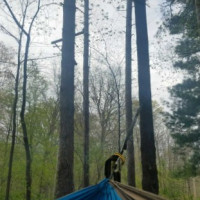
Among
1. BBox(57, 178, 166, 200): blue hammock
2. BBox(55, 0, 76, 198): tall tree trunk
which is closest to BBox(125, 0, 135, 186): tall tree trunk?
BBox(55, 0, 76, 198): tall tree trunk

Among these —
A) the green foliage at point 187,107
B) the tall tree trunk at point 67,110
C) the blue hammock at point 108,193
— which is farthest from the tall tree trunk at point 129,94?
the blue hammock at point 108,193

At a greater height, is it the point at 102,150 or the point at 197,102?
the point at 197,102

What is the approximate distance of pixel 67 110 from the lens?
174 inches

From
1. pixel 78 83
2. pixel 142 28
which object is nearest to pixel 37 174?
pixel 78 83

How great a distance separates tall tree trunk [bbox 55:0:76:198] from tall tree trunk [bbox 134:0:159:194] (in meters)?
1.21

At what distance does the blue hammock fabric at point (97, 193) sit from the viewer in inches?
83.1

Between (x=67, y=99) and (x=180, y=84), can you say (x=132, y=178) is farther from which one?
(x=67, y=99)

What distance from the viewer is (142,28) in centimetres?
451

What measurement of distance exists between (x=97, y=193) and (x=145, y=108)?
2.17 meters

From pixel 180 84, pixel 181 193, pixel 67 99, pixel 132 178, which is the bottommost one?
pixel 181 193

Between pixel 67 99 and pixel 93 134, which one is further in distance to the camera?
pixel 93 134

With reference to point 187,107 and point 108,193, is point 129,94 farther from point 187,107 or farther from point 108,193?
point 108,193

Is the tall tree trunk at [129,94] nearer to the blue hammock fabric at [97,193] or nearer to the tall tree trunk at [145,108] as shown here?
the tall tree trunk at [145,108]

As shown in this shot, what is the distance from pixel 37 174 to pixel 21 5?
800 cm
